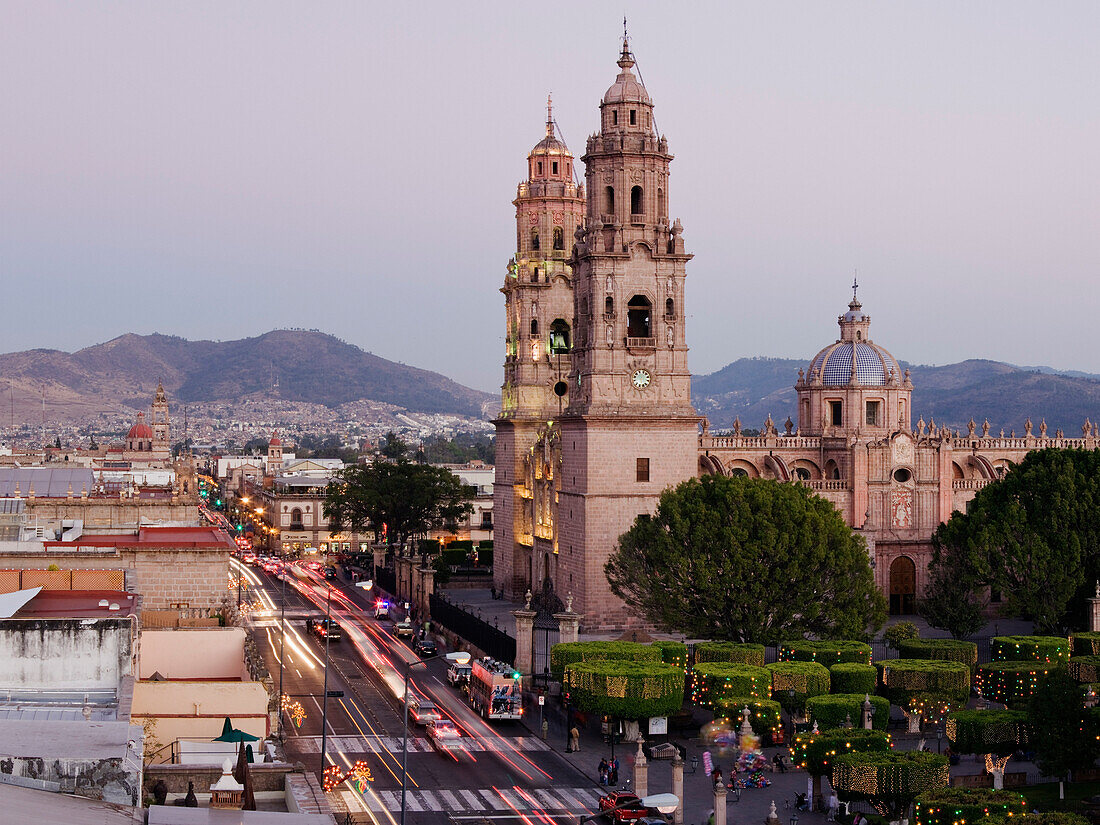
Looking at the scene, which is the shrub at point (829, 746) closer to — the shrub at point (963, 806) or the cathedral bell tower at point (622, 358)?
the shrub at point (963, 806)

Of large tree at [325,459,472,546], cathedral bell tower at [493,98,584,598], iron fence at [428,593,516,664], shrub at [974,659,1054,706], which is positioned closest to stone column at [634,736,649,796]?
shrub at [974,659,1054,706]

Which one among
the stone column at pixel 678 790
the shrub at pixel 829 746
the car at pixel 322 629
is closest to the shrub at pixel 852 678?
the shrub at pixel 829 746

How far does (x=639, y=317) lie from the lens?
3366 inches

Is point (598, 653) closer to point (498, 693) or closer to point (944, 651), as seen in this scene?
point (498, 693)

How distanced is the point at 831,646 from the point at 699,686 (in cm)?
812

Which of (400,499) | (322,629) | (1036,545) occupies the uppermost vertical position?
(400,499)

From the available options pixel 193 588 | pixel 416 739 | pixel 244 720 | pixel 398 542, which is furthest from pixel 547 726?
pixel 398 542

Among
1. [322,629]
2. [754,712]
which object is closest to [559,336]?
[322,629]

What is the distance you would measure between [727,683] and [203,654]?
66.2 feet

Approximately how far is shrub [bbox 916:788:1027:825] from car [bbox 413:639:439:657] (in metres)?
42.8

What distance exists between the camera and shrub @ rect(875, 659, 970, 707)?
199ft

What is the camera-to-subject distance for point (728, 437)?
A: 98250mm

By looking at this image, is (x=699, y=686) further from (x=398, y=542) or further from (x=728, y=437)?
(x=398, y=542)

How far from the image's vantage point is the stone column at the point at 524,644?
2785 inches
